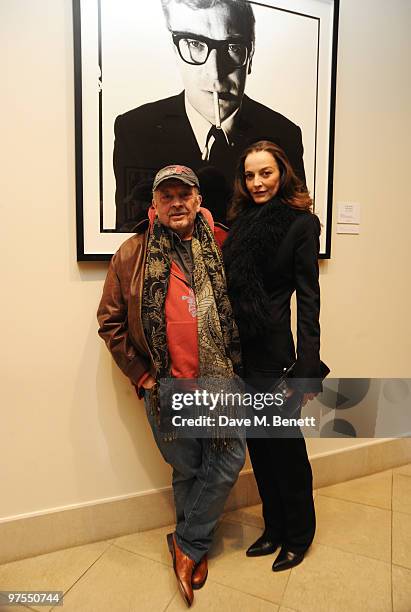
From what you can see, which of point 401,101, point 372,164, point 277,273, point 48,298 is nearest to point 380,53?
point 401,101

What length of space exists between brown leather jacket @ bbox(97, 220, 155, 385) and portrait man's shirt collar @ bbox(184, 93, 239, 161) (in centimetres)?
45

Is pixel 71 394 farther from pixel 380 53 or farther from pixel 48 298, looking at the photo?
pixel 380 53

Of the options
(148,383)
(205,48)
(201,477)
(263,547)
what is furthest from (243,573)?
(205,48)

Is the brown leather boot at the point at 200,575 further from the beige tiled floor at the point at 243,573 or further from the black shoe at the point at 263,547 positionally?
the black shoe at the point at 263,547

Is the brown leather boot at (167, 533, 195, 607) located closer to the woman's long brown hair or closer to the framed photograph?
the framed photograph

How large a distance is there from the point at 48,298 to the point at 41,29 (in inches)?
35.5

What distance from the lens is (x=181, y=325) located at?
139 centimetres

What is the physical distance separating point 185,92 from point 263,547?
1737mm

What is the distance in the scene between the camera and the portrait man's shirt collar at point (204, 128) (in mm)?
1674

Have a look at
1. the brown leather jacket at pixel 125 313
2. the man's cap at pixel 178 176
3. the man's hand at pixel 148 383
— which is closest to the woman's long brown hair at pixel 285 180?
the man's cap at pixel 178 176

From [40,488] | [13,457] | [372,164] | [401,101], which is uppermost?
[401,101]

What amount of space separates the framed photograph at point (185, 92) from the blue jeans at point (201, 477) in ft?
2.42

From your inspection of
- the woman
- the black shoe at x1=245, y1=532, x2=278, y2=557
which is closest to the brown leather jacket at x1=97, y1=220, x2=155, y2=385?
the woman

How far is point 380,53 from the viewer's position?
198 centimetres
